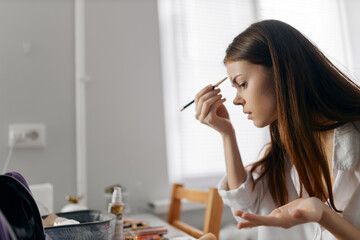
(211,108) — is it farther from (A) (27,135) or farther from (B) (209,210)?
(A) (27,135)

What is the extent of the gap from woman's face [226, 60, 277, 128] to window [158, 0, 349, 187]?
33.4 inches

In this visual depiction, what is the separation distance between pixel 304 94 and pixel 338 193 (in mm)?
277

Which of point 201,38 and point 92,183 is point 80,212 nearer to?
point 92,183

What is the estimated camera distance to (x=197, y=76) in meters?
1.74

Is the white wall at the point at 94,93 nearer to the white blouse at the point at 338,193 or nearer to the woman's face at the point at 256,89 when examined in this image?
the white blouse at the point at 338,193

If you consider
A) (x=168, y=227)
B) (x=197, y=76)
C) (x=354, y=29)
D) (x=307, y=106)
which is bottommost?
(x=168, y=227)

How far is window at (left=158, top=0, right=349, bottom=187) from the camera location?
65.6 inches

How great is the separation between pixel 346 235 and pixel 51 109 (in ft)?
4.22

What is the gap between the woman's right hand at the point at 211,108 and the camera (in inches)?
36.6

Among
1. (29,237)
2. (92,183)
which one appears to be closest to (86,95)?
(92,183)

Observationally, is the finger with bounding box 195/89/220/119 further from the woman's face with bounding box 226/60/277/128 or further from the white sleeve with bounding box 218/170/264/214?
the white sleeve with bounding box 218/170/264/214

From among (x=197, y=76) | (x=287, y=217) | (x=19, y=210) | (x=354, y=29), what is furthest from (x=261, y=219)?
(x=354, y=29)

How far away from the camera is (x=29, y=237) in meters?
0.42

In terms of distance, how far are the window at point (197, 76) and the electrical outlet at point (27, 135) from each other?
0.63 metres
